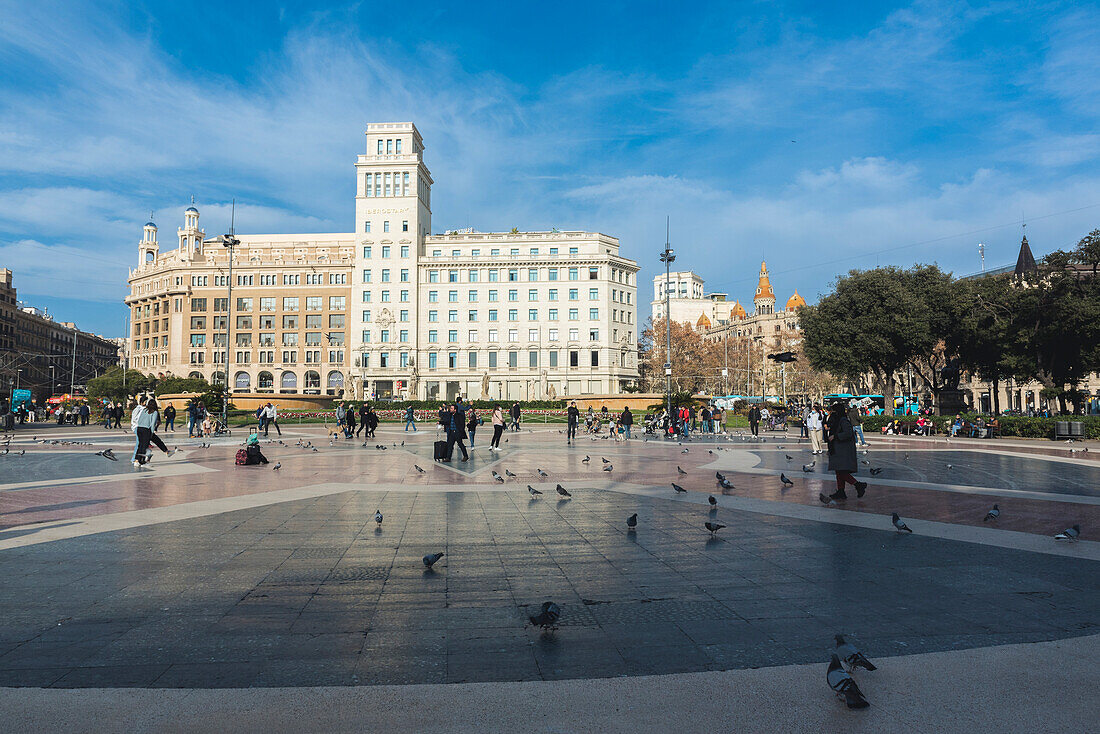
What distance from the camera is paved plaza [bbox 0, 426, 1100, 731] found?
170 inches

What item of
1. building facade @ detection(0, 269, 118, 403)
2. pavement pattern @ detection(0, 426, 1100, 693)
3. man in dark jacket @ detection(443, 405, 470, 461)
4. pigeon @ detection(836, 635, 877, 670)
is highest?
building facade @ detection(0, 269, 118, 403)

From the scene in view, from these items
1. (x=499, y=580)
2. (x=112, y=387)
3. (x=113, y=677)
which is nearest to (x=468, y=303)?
(x=112, y=387)

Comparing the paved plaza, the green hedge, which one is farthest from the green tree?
the green hedge

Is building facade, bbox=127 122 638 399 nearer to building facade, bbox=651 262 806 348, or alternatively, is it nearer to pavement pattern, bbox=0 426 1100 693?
building facade, bbox=651 262 806 348

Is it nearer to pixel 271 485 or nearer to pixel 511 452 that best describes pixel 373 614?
pixel 271 485

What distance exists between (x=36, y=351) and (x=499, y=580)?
5159 inches

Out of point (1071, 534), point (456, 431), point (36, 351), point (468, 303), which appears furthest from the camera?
point (36, 351)

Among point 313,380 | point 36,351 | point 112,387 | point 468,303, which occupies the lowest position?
point 112,387

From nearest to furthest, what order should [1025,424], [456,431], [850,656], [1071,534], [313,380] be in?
[850,656] < [1071,534] < [456,431] < [1025,424] < [313,380]

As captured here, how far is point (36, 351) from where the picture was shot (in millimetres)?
107875

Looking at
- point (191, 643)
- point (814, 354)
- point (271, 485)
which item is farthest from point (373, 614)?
point (814, 354)

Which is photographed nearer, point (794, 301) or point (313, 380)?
point (313, 380)

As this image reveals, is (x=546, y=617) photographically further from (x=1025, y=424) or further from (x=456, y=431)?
(x=1025, y=424)

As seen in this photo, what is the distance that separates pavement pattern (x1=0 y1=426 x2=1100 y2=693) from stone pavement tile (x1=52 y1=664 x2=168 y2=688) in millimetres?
17
